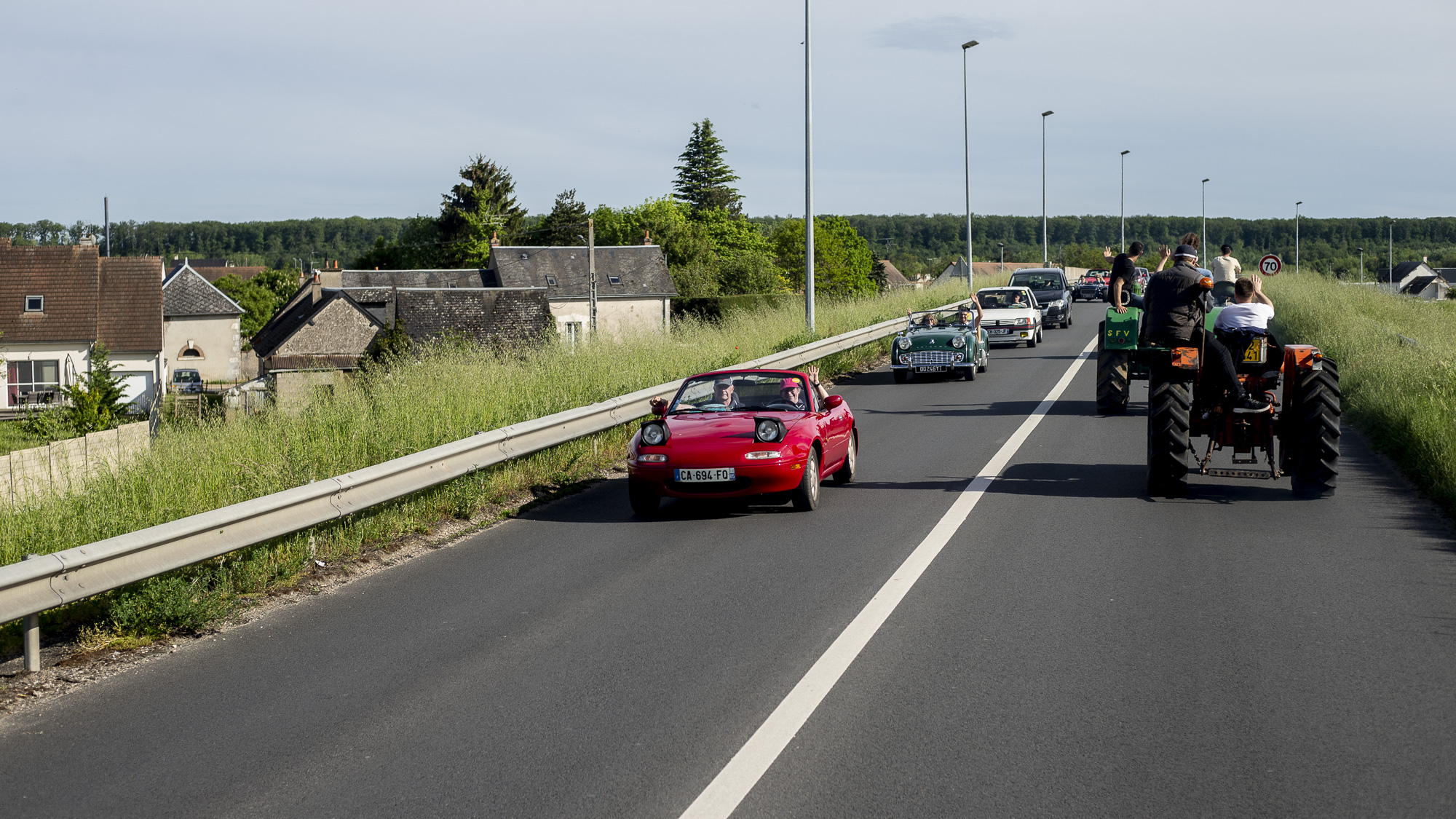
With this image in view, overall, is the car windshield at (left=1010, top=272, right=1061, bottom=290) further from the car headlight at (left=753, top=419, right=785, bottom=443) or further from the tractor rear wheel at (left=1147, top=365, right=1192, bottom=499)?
the car headlight at (left=753, top=419, right=785, bottom=443)

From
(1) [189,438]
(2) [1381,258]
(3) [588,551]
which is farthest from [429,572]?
(2) [1381,258]

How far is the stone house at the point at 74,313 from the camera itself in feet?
205

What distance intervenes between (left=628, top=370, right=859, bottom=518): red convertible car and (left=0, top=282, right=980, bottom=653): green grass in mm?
1637

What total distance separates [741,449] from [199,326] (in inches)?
3603

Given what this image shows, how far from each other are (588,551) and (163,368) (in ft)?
214

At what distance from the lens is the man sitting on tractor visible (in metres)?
11.1

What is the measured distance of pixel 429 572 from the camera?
29.1 ft

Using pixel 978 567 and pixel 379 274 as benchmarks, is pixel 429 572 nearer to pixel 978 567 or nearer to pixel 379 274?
pixel 978 567

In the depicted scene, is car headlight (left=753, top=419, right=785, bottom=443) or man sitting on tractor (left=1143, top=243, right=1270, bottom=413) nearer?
car headlight (left=753, top=419, right=785, bottom=443)

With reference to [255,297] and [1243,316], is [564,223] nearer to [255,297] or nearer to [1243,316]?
[255,297]

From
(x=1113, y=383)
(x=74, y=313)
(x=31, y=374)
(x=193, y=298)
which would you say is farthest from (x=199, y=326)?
(x=1113, y=383)

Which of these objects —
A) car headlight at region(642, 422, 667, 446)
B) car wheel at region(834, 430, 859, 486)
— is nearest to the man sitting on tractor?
car wheel at region(834, 430, 859, 486)

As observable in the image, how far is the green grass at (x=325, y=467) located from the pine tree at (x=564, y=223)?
102m

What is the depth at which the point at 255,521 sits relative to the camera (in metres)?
7.95
